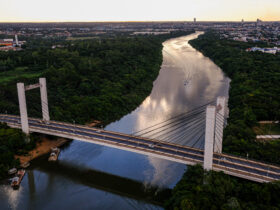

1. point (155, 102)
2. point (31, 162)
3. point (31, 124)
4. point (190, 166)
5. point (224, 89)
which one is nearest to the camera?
point (190, 166)

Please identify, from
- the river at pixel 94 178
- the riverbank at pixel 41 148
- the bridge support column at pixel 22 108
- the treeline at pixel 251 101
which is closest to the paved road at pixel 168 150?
the bridge support column at pixel 22 108

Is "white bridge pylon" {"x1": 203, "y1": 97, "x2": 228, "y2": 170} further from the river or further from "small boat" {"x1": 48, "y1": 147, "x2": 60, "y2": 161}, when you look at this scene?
"small boat" {"x1": 48, "y1": 147, "x2": 60, "y2": 161}

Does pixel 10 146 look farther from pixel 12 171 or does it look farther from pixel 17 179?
pixel 17 179

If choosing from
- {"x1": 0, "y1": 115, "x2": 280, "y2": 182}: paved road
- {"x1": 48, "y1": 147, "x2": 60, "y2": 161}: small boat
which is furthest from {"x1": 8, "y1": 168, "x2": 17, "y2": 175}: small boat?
{"x1": 0, "y1": 115, "x2": 280, "y2": 182}: paved road

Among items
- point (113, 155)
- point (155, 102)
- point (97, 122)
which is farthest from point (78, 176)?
point (155, 102)

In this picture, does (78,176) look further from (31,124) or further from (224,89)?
(224,89)

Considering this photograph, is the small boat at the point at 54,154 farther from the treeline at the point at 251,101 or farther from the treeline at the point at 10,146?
the treeline at the point at 251,101

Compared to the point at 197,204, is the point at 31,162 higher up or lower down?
lower down
